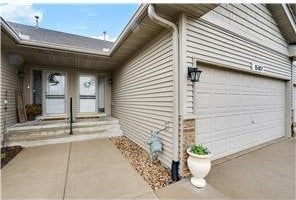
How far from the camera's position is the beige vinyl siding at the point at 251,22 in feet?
11.9

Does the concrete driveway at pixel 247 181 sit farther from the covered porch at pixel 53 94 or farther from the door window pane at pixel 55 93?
the door window pane at pixel 55 93

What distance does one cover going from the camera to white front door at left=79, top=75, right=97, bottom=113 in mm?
7340

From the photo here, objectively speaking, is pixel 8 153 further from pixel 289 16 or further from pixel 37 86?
pixel 289 16

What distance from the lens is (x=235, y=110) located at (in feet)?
13.7

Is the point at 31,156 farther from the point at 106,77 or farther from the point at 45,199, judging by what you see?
the point at 106,77

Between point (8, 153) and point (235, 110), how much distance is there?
5851 mm

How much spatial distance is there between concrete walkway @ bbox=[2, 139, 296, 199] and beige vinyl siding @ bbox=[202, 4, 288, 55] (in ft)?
10.1

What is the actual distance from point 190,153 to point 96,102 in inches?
232

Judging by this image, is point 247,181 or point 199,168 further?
point 247,181

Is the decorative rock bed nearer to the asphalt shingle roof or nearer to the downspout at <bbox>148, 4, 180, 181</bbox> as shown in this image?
the downspout at <bbox>148, 4, 180, 181</bbox>

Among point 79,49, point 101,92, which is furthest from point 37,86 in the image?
point 79,49

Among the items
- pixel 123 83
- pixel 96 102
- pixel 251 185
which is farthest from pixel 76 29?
Answer: pixel 251 185

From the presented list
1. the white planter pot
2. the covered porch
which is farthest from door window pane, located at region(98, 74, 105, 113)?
the white planter pot

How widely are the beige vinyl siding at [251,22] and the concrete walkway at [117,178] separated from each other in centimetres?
307
